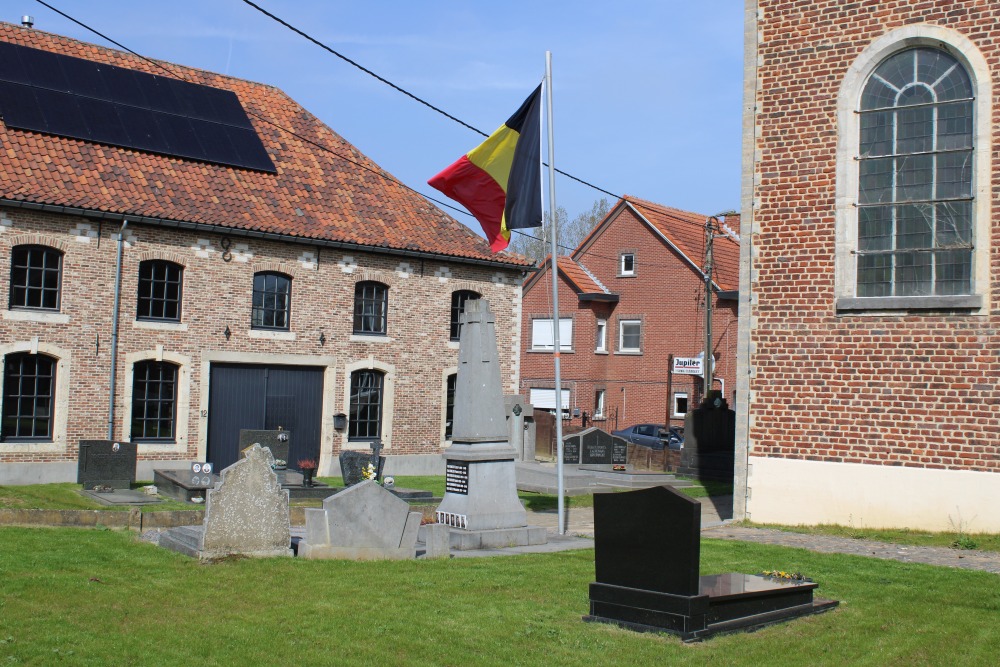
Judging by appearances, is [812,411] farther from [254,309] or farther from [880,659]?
[254,309]

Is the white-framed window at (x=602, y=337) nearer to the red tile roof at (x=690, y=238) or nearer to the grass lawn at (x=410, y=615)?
the red tile roof at (x=690, y=238)

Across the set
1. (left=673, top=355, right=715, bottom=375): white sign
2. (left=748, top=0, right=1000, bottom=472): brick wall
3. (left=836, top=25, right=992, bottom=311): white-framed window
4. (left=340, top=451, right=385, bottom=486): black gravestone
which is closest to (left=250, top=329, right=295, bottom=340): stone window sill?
(left=340, top=451, right=385, bottom=486): black gravestone

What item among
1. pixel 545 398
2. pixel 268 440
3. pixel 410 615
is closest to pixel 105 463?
pixel 268 440

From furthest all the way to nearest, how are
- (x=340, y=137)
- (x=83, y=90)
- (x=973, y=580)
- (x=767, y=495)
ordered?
(x=340, y=137), (x=83, y=90), (x=767, y=495), (x=973, y=580)

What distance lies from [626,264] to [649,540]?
3587 centimetres

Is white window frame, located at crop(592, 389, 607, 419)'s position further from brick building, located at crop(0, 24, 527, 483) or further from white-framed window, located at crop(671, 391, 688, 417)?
brick building, located at crop(0, 24, 527, 483)

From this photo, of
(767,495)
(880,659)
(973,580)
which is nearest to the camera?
(880,659)

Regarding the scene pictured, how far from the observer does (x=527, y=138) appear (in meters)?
15.3

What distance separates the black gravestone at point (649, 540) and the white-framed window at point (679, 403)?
33.0 meters

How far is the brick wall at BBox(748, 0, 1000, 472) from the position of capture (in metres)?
14.6

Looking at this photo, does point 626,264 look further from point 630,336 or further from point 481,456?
point 481,456

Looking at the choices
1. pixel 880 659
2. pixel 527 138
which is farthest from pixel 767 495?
pixel 880 659

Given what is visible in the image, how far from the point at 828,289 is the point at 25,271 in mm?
14773

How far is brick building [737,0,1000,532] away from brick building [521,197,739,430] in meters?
24.0
